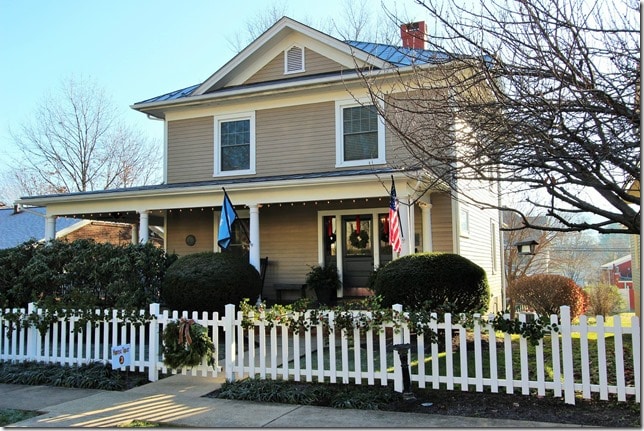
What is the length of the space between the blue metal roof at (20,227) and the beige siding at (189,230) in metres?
12.4

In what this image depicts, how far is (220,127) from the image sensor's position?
48.5 ft

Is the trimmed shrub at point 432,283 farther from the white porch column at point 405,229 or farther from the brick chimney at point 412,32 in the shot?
the brick chimney at point 412,32

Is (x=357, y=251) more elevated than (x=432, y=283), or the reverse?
(x=357, y=251)

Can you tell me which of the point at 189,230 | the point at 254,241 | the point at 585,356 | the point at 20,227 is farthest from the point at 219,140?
the point at 20,227

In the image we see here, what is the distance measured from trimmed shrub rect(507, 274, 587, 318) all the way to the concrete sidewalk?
12899 millimetres

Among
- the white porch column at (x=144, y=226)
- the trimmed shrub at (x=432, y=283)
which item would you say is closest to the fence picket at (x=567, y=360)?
the trimmed shrub at (x=432, y=283)

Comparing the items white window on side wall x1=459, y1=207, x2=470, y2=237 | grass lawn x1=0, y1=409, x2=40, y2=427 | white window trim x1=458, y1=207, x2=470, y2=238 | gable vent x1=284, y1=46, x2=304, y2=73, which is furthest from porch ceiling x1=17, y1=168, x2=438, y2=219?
grass lawn x1=0, y1=409, x2=40, y2=427

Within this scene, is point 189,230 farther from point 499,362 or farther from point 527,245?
point 499,362

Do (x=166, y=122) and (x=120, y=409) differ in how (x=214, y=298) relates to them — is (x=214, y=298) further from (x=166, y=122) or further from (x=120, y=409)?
(x=166, y=122)

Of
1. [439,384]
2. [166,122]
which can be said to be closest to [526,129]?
[439,384]

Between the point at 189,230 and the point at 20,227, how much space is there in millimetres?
16728

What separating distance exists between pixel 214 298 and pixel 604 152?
Answer: 7.67 meters

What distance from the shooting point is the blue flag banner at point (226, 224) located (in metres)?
11.3

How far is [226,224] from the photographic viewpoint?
11469mm
